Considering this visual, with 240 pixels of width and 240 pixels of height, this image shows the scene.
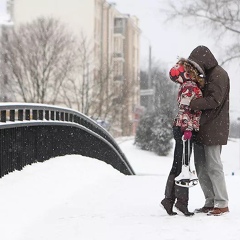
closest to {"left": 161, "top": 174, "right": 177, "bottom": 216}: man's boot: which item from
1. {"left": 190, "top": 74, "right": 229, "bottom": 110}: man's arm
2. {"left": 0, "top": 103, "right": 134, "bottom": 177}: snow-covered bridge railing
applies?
{"left": 190, "top": 74, "right": 229, "bottom": 110}: man's arm

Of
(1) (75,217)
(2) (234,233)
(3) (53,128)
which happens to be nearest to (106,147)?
(3) (53,128)

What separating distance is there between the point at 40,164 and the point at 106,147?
736cm

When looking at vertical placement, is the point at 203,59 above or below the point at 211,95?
above

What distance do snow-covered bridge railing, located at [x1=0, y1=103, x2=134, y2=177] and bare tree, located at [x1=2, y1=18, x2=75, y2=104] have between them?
23112 millimetres

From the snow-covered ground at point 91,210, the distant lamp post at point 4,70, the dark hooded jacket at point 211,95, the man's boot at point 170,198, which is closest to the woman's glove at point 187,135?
the dark hooded jacket at point 211,95

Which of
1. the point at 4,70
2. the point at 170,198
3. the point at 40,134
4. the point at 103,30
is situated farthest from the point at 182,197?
the point at 103,30

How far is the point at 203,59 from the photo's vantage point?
554 cm

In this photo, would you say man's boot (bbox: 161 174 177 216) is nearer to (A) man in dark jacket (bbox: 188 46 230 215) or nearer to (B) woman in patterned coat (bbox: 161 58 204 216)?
(B) woman in patterned coat (bbox: 161 58 204 216)

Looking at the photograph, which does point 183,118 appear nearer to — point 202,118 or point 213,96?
point 202,118

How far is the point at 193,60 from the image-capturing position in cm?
552

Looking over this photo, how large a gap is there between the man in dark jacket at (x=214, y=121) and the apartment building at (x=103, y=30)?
108ft

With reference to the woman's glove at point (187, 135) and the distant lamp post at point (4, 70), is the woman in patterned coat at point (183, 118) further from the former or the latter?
the distant lamp post at point (4, 70)

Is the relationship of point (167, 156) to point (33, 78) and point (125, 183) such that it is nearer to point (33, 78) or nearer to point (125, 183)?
point (33, 78)

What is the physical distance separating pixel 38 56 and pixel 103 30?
20.9 metres
